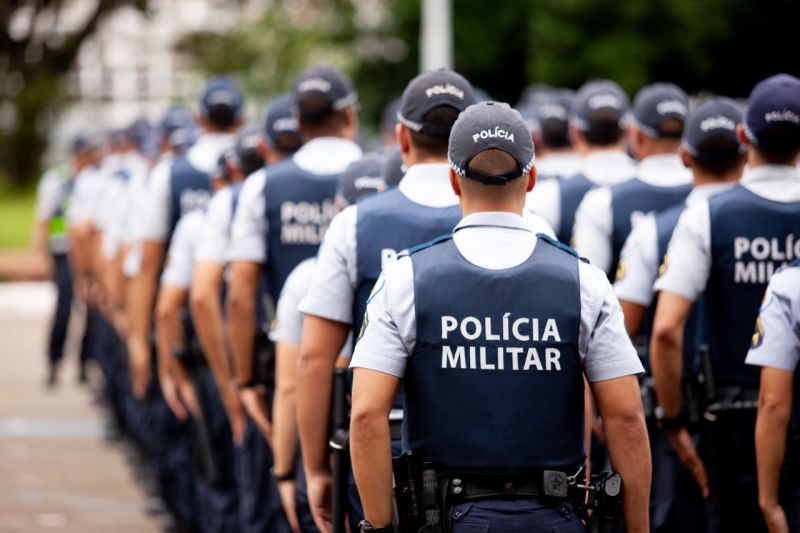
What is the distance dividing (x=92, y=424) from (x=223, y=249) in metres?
5.73

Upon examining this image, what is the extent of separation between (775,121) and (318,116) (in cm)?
187

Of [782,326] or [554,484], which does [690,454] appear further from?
[554,484]

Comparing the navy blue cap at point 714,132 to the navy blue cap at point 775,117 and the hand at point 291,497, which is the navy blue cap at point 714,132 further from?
the hand at point 291,497

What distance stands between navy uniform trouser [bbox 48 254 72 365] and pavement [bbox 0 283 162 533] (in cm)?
45

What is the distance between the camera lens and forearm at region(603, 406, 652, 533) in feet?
12.1

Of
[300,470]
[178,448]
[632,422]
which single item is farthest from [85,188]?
[632,422]

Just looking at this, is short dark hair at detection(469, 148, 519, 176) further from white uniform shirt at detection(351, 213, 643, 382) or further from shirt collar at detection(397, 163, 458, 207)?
shirt collar at detection(397, 163, 458, 207)

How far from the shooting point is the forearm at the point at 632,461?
3703 mm

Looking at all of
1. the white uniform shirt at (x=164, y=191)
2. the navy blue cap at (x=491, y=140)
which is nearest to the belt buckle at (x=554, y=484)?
the navy blue cap at (x=491, y=140)

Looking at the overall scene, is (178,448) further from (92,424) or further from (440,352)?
(440,352)

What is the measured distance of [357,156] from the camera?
5.92m

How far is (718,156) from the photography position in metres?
5.52

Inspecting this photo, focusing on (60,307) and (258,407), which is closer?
(258,407)

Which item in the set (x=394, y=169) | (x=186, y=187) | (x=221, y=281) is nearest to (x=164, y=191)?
(x=186, y=187)
